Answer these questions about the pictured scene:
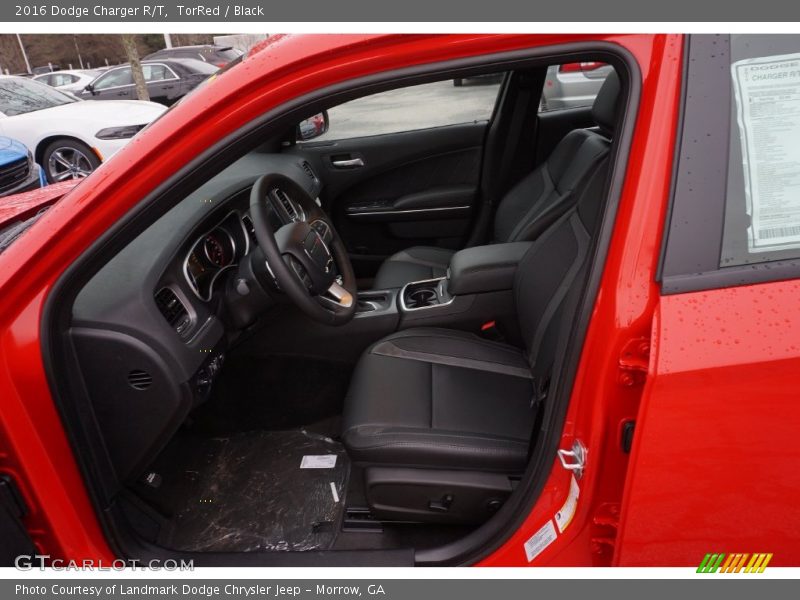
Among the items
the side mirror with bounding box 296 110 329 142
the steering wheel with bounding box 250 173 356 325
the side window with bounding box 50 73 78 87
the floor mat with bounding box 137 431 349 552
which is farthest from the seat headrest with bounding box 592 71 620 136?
the side window with bounding box 50 73 78 87

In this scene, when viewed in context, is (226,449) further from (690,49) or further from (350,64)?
(690,49)

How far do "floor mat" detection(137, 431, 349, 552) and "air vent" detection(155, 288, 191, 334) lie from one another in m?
0.59

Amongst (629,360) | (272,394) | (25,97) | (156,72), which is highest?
(156,72)

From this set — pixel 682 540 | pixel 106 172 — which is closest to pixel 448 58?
pixel 106 172

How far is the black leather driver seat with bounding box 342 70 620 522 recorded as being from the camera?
56.4 inches

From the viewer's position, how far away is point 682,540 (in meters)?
0.98

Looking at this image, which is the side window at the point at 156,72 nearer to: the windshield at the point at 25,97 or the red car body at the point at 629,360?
the windshield at the point at 25,97

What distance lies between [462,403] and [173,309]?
33.4 inches

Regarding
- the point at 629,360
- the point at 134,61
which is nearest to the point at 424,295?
the point at 629,360

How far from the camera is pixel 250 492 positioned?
183 centimetres

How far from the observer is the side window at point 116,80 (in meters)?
10.0

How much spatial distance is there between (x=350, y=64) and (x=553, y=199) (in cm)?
144

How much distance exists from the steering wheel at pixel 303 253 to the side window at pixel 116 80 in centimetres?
1003

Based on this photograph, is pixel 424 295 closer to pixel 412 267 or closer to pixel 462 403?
pixel 412 267
